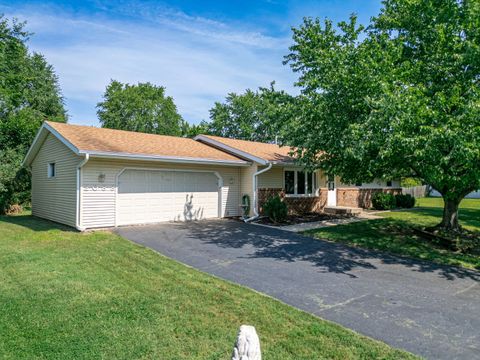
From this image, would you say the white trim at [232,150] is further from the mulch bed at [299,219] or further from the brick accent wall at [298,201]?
the mulch bed at [299,219]

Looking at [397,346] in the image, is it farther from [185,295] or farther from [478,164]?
[478,164]

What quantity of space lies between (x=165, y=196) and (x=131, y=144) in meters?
2.39

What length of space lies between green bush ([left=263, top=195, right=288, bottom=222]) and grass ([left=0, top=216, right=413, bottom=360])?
22.4ft

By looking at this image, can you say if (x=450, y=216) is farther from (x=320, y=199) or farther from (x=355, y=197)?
(x=355, y=197)

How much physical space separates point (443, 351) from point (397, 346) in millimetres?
475

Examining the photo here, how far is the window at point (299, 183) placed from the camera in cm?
1588

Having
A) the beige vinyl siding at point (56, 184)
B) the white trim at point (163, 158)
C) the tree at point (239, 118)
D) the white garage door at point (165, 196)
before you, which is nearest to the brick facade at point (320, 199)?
the white trim at point (163, 158)

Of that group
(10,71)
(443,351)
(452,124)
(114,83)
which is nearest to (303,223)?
(452,124)

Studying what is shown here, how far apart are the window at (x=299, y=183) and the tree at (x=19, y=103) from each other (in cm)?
1364

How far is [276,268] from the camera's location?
6.87 m

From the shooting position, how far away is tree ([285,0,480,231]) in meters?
6.78

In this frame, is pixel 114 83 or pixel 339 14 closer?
pixel 339 14

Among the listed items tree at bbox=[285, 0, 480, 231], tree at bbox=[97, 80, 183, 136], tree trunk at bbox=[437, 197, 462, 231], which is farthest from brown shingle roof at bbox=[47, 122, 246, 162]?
tree at bbox=[97, 80, 183, 136]

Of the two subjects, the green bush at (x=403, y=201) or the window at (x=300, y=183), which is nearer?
the window at (x=300, y=183)
